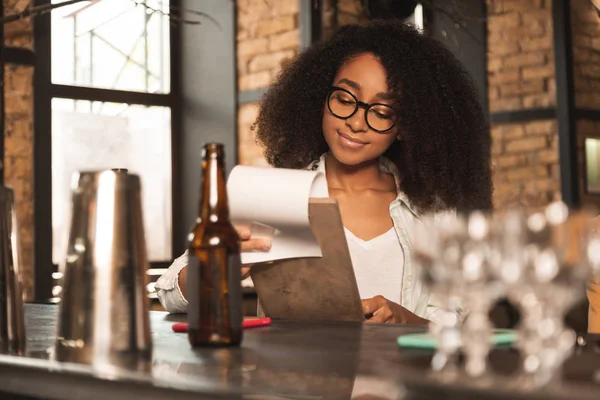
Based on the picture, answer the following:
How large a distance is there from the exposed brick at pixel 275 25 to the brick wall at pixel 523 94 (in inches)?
56.7

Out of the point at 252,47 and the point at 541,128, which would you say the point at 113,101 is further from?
the point at 541,128

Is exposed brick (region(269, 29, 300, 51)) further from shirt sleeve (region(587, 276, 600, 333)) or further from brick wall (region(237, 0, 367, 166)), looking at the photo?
shirt sleeve (region(587, 276, 600, 333))

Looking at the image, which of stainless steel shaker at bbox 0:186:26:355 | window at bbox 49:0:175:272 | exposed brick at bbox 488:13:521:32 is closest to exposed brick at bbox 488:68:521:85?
exposed brick at bbox 488:13:521:32

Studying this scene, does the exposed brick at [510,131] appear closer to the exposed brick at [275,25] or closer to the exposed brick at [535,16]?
the exposed brick at [535,16]

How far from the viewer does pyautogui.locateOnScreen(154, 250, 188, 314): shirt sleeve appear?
1688 mm

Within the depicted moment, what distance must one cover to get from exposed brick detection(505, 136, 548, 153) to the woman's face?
2.87m

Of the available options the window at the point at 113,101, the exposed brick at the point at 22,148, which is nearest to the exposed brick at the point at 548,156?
the window at the point at 113,101

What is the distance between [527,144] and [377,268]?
2.91 m

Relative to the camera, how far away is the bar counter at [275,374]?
517mm

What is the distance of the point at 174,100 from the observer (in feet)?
13.9

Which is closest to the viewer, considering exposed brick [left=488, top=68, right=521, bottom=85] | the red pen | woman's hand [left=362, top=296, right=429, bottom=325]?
the red pen

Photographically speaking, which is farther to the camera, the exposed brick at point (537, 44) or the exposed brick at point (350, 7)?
the exposed brick at point (537, 44)

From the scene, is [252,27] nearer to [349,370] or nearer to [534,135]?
[534,135]

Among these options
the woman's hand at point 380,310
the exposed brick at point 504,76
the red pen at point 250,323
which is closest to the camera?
the red pen at point 250,323
